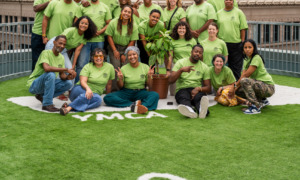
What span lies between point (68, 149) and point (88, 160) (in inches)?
18.0

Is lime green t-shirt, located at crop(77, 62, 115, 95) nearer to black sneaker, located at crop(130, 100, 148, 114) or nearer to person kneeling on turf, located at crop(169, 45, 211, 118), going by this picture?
black sneaker, located at crop(130, 100, 148, 114)

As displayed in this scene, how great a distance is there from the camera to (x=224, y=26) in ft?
29.2

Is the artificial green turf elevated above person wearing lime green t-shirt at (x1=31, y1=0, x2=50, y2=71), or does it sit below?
below

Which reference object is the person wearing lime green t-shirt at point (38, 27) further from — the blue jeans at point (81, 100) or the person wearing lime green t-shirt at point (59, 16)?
the blue jeans at point (81, 100)

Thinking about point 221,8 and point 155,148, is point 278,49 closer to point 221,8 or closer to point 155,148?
point 221,8

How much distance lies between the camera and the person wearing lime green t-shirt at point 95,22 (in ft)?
27.9

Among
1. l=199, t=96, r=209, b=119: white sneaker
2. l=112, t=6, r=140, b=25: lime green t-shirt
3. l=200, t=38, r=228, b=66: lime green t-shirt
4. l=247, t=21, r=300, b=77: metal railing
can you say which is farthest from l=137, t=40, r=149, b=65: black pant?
l=247, t=21, r=300, b=77: metal railing

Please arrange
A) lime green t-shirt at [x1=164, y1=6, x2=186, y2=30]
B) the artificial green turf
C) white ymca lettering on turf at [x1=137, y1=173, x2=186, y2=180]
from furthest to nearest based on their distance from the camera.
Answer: lime green t-shirt at [x1=164, y1=6, x2=186, y2=30] → the artificial green turf → white ymca lettering on turf at [x1=137, y1=173, x2=186, y2=180]

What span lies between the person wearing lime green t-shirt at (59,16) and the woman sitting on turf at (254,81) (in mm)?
2973

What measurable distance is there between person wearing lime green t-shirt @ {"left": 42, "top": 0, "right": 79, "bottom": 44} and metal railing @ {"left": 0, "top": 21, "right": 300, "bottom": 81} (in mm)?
1710

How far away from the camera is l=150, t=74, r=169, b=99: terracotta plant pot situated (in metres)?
8.38

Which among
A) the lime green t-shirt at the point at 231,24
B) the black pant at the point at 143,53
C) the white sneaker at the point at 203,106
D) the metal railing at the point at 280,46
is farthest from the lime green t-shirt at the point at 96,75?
the metal railing at the point at 280,46

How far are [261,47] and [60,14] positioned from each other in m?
5.43

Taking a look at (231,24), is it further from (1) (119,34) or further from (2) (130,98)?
(2) (130,98)
